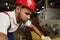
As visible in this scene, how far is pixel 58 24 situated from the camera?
6.81 ft

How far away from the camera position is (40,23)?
225cm

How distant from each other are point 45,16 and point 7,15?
1210 millimetres

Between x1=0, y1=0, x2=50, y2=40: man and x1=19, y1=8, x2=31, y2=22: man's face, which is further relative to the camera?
x1=19, y1=8, x2=31, y2=22: man's face

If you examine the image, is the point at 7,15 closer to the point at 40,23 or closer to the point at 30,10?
the point at 30,10

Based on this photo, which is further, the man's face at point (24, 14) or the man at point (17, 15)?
the man's face at point (24, 14)

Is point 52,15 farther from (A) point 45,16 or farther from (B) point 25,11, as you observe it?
(B) point 25,11

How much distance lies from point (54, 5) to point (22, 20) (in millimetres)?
1252

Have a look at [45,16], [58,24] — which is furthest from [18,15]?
[45,16]

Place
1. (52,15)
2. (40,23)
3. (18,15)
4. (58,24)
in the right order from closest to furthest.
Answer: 1. (18,15)
2. (58,24)
3. (40,23)
4. (52,15)

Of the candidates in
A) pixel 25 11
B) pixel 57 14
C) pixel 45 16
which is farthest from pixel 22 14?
pixel 57 14

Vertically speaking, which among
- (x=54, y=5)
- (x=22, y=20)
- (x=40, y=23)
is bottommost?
(x=40, y=23)

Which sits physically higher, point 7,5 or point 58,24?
point 7,5

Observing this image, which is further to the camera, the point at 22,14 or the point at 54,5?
the point at 54,5

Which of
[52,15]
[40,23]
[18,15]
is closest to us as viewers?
[18,15]
